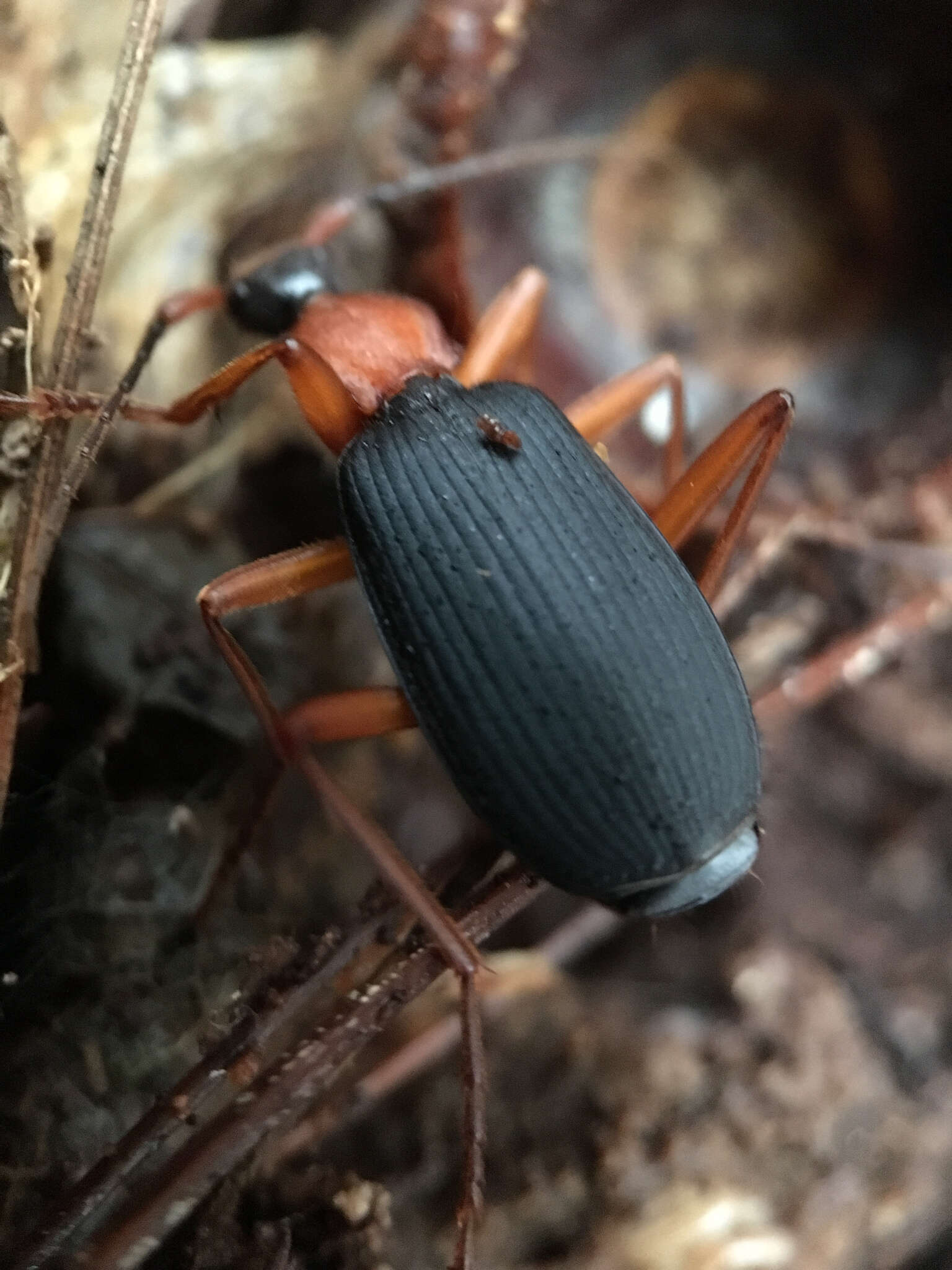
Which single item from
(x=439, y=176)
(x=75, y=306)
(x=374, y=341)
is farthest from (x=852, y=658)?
(x=75, y=306)

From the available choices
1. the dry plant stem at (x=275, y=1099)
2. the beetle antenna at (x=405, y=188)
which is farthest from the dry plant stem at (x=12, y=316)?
the beetle antenna at (x=405, y=188)

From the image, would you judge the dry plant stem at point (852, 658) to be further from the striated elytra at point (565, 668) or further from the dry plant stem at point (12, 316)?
the dry plant stem at point (12, 316)

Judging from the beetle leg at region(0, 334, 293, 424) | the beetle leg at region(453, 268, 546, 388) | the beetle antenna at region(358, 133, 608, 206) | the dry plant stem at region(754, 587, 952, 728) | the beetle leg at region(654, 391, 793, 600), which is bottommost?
the dry plant stem at region(754, 587, 952, 728)

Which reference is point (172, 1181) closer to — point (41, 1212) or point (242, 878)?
point (41, 1212)

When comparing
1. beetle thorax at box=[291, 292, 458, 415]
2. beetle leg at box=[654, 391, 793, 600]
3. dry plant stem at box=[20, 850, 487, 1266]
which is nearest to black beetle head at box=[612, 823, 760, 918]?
dry plant stem at box=[20, 850, 487, 1266]

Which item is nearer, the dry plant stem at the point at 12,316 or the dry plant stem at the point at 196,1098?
the dry plant stem at the point at 196,1098

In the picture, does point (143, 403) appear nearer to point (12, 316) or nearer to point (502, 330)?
point (12, 316)

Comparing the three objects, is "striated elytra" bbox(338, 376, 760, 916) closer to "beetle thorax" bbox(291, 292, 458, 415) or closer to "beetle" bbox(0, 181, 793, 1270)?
"beetle" bbox(0, 181, 793, 1270)
